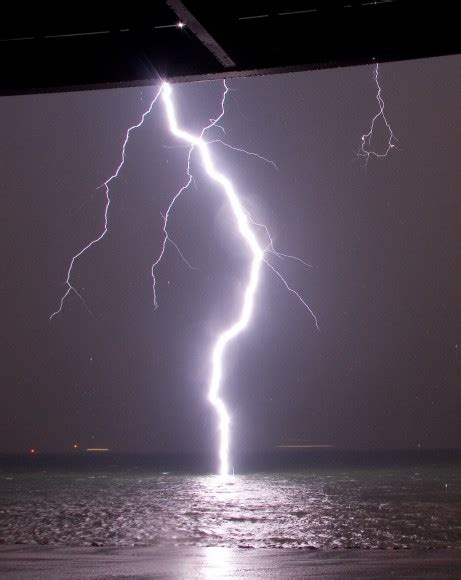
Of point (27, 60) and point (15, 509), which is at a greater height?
point (27, 60)

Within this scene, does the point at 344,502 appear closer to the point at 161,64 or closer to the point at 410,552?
the point at 410,552

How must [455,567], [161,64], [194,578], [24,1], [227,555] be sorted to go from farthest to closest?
[227,555] < [455,567] < [194,578] < [161,64] < [24,1]

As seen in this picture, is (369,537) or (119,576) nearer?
(119,576)

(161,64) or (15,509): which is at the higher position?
(161,64)

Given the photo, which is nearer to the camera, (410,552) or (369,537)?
(410,552)

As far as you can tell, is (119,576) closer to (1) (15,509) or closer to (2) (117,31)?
(2) (117,31)

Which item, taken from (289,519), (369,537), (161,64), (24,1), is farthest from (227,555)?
(289,519)

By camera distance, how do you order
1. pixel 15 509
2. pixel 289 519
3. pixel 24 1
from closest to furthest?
pixel 24 1 → pixel 289 519 → pixel 15 509

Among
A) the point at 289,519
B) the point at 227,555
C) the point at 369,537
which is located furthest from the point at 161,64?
the point at 289,519

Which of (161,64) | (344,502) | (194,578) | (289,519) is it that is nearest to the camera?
(161,64)

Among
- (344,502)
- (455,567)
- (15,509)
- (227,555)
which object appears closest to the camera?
(455,567)
